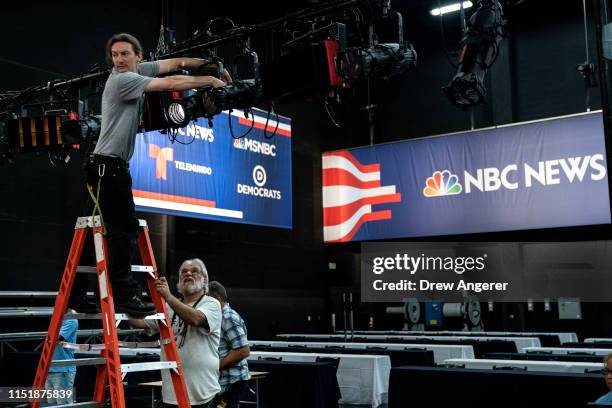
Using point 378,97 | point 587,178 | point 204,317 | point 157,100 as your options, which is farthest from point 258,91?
point 378,97

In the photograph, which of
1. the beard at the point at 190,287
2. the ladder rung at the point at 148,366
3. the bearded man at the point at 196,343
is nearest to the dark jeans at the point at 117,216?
the ladder rung at the point at 148,366

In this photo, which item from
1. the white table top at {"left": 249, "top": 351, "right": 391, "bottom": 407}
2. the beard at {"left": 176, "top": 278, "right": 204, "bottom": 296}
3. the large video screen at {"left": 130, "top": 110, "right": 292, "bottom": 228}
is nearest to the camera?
the beard at {"left": 176, "top": 278, "right": 204, "bottom": 296}

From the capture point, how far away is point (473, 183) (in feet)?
44.8

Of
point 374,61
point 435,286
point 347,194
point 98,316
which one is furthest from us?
point 347,194

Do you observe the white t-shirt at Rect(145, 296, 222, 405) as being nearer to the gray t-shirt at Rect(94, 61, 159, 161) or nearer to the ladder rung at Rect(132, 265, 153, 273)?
the ladder rung at Rect(132, 265, 153, 273)

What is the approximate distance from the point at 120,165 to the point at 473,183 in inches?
457

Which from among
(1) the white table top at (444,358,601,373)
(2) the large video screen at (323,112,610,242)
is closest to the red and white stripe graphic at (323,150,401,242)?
(2) the large video screen at (323,112,610,242)

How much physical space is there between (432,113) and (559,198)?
4.80 meters

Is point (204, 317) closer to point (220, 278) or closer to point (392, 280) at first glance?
point (220, 278)

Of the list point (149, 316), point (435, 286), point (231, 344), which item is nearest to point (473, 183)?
point (435, 286)

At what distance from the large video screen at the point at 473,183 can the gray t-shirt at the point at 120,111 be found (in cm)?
1098

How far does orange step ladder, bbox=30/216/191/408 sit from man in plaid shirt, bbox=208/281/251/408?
1078mm

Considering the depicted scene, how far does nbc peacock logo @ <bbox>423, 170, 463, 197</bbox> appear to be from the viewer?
13.8 m

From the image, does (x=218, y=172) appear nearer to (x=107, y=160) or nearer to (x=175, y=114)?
(x=175, y=114)
